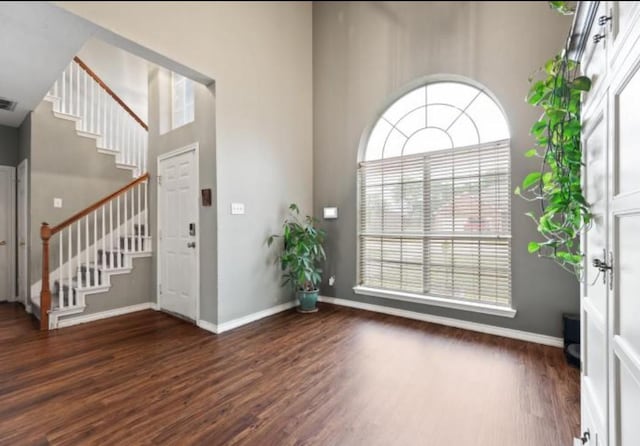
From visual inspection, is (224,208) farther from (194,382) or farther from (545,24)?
(545,24)

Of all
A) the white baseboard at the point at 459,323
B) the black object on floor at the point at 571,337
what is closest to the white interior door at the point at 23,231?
the white baseboard at the point at 459,323

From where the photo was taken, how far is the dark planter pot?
3.70 meters

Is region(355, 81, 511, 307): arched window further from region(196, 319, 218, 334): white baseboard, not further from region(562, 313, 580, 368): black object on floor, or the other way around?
region(196, 319, 218, 334): white baseboard

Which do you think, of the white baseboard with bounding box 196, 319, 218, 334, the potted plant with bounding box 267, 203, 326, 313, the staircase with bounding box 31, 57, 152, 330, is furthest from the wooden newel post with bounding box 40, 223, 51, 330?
the potted plant with bounding box 267, 203, 326, 313

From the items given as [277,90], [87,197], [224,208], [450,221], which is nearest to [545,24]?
[450,221]

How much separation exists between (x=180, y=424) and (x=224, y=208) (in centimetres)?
197

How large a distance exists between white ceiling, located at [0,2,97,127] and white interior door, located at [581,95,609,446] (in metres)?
3.06

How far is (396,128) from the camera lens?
3.67 m

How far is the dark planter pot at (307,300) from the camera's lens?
146 inches

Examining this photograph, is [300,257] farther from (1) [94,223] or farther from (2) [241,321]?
(1) [94,223]

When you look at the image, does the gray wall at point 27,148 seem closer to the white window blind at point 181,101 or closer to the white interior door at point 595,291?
the white window blind at point 181,101

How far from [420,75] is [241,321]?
3426 mm

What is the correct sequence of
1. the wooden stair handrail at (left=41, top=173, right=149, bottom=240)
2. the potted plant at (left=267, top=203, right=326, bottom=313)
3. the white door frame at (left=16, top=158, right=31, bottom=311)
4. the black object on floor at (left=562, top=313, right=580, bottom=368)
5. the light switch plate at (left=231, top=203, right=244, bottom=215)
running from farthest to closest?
the white door frame at (left=16, top=158, right=31, bottom=311)
the potted plant at (left=267, top=203, right=326, bottom=313)
the wooden stair handrail at (left=41, top=173, right=149, bottom=240)
the light switch plate at (left=231, top=203, right=244, bottom=215)
the black object on floor at (left=562, top=313, right=580, bottom=368)

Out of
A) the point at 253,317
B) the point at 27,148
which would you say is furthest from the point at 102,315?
the point at 27,148
